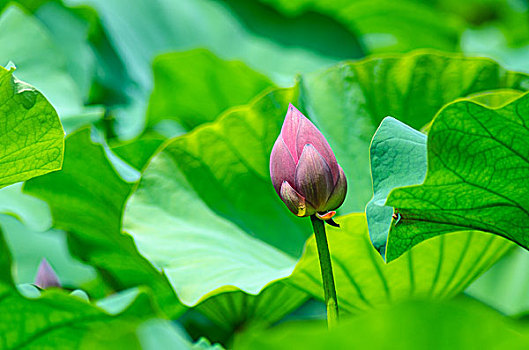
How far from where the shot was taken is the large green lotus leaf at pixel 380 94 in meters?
0.96

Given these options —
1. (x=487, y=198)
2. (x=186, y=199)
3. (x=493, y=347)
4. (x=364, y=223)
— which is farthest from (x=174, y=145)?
(x=493, y=347)

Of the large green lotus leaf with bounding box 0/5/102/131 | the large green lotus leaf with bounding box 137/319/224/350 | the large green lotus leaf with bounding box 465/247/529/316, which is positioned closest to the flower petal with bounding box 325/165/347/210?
the large green lotus leaf with bounding box 137/319/224/350

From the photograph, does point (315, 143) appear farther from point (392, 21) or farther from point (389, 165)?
point (392, 21)

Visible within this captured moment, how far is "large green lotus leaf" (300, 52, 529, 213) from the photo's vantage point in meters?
0.96

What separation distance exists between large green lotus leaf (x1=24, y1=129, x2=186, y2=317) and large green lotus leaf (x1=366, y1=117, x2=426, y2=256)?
45 cm

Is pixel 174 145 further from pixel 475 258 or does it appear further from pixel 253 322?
pixel 475 258

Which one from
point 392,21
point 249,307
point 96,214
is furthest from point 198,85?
point 392,21

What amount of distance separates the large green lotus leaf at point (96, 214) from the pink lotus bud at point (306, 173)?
1.21 feet

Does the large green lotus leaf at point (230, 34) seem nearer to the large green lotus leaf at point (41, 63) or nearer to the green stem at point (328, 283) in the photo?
the large green lotus leaf at point (41, 63)

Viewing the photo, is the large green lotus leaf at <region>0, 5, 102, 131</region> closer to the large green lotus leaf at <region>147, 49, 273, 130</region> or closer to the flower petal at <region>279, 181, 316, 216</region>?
the large green lotus leaf at <region>147, 49, 273, 130</region>

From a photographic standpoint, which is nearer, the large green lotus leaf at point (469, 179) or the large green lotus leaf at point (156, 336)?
the large green lotus leaf at point (156, 336)

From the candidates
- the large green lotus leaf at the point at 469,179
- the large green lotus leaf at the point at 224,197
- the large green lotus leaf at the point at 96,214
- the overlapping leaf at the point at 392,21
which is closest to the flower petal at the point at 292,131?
the large green lotus leaf at the point at 469,179

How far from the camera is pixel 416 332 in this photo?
0.33 meters

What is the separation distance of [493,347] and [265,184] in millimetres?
644
